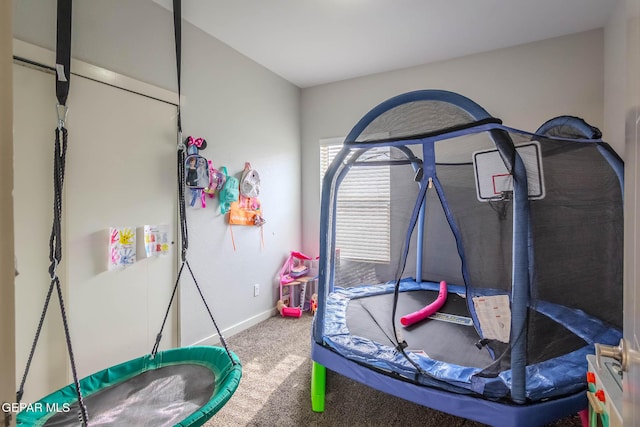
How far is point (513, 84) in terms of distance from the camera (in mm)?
2717

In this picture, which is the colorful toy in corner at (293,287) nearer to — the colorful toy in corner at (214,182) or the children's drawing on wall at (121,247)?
the colorful toy in corner at (214,182)

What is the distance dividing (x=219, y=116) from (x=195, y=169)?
62 cm

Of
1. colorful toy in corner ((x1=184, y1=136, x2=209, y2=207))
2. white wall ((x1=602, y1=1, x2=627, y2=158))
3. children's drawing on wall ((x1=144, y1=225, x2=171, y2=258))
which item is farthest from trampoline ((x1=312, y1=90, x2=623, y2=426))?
children's drawing on wall ((x1=144, y1=225, x2=171, y2=258))

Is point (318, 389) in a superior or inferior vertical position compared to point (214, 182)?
inferior

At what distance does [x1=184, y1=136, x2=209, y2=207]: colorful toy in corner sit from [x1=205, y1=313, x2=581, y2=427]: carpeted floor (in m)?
1.31

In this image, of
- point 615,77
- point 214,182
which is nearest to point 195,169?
point 214,182

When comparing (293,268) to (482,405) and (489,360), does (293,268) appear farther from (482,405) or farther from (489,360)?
(482,405)

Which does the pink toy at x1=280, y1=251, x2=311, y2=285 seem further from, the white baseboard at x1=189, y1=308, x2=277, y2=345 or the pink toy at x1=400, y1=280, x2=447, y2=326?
the pink toy at x1=400, y1=280, x2=447, y2=326

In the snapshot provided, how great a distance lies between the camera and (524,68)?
2676mm

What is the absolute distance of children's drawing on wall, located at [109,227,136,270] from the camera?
6.07ft

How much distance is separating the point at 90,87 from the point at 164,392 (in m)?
1.72

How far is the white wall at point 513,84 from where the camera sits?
247 cm

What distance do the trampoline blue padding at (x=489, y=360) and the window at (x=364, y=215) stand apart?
1.59 feet

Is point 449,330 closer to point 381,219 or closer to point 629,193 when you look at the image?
point 381,219
